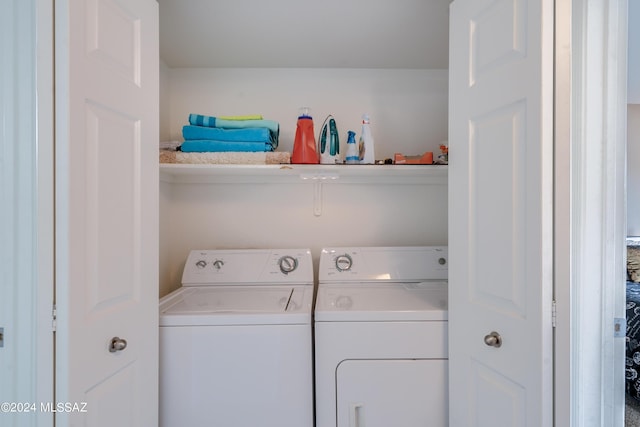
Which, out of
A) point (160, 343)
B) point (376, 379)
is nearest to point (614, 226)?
point (376, 379)

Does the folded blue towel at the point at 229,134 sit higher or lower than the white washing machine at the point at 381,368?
higher

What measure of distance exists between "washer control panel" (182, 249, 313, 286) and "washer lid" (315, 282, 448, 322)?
23 centimetres

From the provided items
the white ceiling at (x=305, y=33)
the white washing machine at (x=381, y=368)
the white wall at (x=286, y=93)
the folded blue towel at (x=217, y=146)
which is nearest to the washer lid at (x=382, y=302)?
the white washing machine at (x=381, y=368)

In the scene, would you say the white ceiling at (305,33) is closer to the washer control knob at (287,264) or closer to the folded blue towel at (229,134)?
the folded blue towel at (229,134)

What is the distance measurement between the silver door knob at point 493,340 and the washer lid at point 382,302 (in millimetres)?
283

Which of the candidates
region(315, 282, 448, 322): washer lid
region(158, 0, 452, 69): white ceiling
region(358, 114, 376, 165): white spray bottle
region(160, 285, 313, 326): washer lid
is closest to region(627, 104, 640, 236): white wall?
region(158, 0, 452, 69): white ceiling

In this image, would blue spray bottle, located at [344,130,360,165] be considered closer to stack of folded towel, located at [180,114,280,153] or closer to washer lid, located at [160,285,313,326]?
stack of folded towel, located at [180,114,280,153]

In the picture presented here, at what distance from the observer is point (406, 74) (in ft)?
6.99
